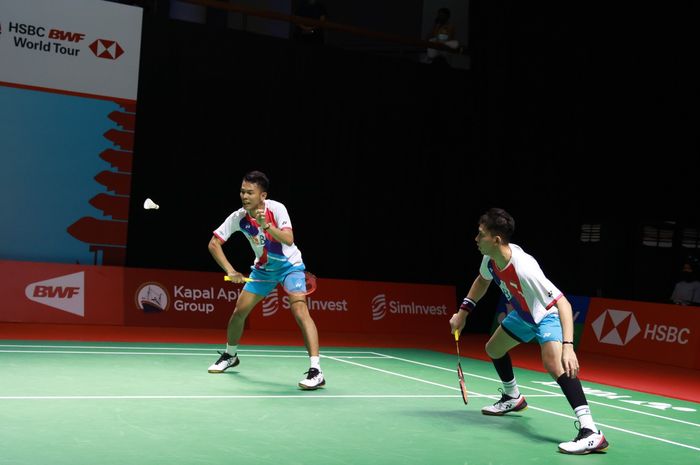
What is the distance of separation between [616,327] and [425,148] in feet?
13.5

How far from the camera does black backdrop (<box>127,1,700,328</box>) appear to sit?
12188mm

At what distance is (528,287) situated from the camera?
524 cm

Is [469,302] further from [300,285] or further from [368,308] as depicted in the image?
[368,308]

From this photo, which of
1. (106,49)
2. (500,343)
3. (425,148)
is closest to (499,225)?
(500,343)

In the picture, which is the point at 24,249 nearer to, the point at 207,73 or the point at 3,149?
the point at 3,149

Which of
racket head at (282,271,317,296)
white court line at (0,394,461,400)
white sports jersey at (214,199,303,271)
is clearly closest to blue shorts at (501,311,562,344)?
white court line at (0,394,461,400)

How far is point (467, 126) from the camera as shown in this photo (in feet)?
46.3

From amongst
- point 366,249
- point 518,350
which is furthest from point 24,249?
point 518,350

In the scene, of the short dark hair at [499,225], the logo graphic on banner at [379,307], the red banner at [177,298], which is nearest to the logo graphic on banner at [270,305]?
the red banner at [177,298]

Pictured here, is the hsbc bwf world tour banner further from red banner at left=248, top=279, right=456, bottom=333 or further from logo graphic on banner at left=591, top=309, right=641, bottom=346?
logo graphic on banner at left=591, top=309, right=641, bottom=346

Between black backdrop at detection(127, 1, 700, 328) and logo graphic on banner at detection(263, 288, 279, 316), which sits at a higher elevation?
black backdrop at detection(127, 1, 700, 328)

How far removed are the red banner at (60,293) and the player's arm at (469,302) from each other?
22.1ft

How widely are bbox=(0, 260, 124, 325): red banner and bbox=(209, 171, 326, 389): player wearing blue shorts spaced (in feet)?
13.6

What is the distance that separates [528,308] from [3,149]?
8.08 metres
